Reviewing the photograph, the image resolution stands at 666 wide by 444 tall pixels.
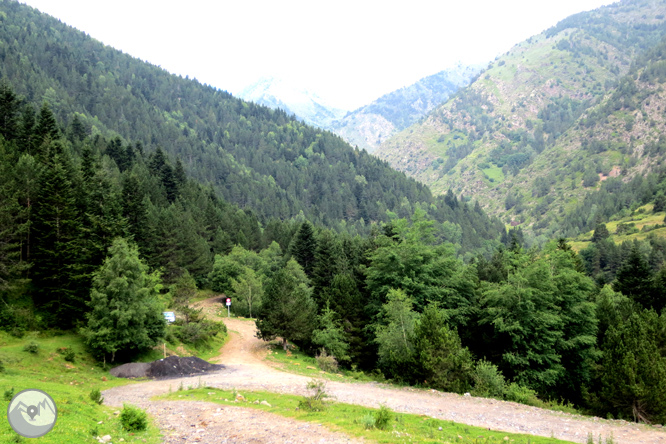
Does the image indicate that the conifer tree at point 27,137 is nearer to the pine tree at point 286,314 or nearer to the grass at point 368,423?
the pine tree at point 286,314

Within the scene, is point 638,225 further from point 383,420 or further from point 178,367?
point 383,420

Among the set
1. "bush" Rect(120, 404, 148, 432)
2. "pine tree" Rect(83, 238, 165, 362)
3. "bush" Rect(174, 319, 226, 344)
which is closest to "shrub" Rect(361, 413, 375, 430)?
"bush" Rect(120, 404, 148, 432)

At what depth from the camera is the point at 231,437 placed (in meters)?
15.6

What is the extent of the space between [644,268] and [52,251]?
250 feet

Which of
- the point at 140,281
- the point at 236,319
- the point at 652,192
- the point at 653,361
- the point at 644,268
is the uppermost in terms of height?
the point at 652,192

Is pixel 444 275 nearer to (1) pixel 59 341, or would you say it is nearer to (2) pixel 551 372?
(2) pixel 551 372

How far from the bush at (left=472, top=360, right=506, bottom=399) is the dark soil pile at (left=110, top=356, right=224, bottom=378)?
2147cm

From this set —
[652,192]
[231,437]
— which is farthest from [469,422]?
[652,192]

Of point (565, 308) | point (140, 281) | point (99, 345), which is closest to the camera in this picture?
point (99, 345)

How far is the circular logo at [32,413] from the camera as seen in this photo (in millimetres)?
8078

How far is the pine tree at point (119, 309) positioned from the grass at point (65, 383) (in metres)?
2.12

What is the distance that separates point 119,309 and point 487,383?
2960 centimetres

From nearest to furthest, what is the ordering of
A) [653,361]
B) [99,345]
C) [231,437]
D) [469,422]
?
[231,437]
[469,422]
[653,361]
[99,345]

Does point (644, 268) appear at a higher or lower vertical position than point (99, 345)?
higher
